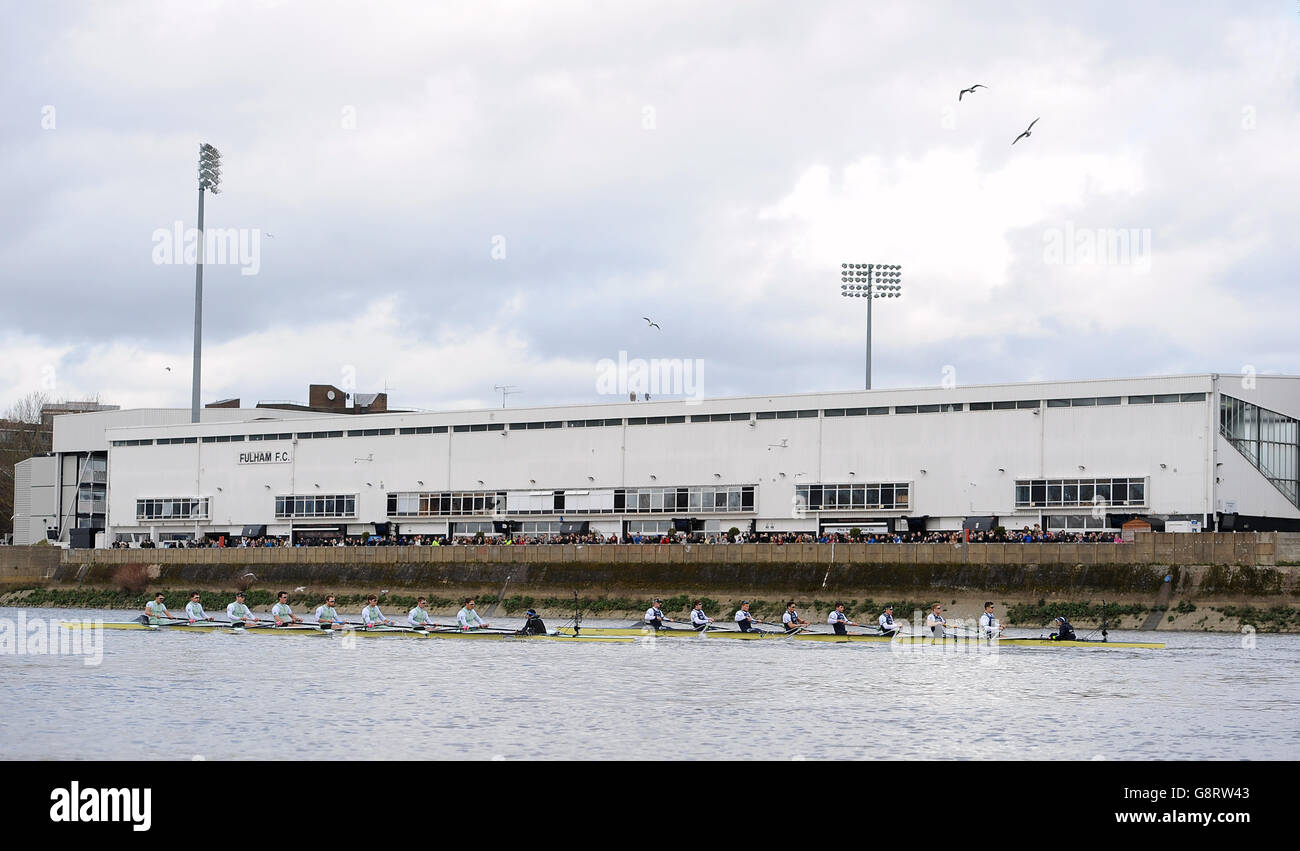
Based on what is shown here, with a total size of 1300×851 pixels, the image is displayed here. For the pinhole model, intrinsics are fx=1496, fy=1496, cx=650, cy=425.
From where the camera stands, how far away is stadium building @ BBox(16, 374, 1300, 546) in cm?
7725

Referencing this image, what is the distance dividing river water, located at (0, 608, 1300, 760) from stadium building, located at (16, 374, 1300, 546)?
19.2 meters

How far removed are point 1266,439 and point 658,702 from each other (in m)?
50.3

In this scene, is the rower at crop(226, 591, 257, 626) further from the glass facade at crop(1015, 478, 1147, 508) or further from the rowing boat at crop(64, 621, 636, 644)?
the glass facade at crop(1015, 478, 1147, 508)

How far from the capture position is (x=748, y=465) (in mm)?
89250

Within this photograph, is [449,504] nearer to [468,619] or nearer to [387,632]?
[387,632]

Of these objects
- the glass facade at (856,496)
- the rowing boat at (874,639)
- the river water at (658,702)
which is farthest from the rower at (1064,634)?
the glass facade at (856,496)

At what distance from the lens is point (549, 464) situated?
314 ft

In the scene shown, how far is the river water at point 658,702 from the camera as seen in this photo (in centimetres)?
3319

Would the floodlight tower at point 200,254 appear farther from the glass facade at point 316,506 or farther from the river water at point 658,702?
the river water at point 658,702

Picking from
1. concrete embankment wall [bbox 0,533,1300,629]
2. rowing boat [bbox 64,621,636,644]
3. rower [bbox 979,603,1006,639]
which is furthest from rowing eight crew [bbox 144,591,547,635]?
rower [bbox 979,603,1006,639]

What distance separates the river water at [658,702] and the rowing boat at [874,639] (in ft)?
1.54

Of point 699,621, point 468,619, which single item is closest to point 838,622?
point 699,621
